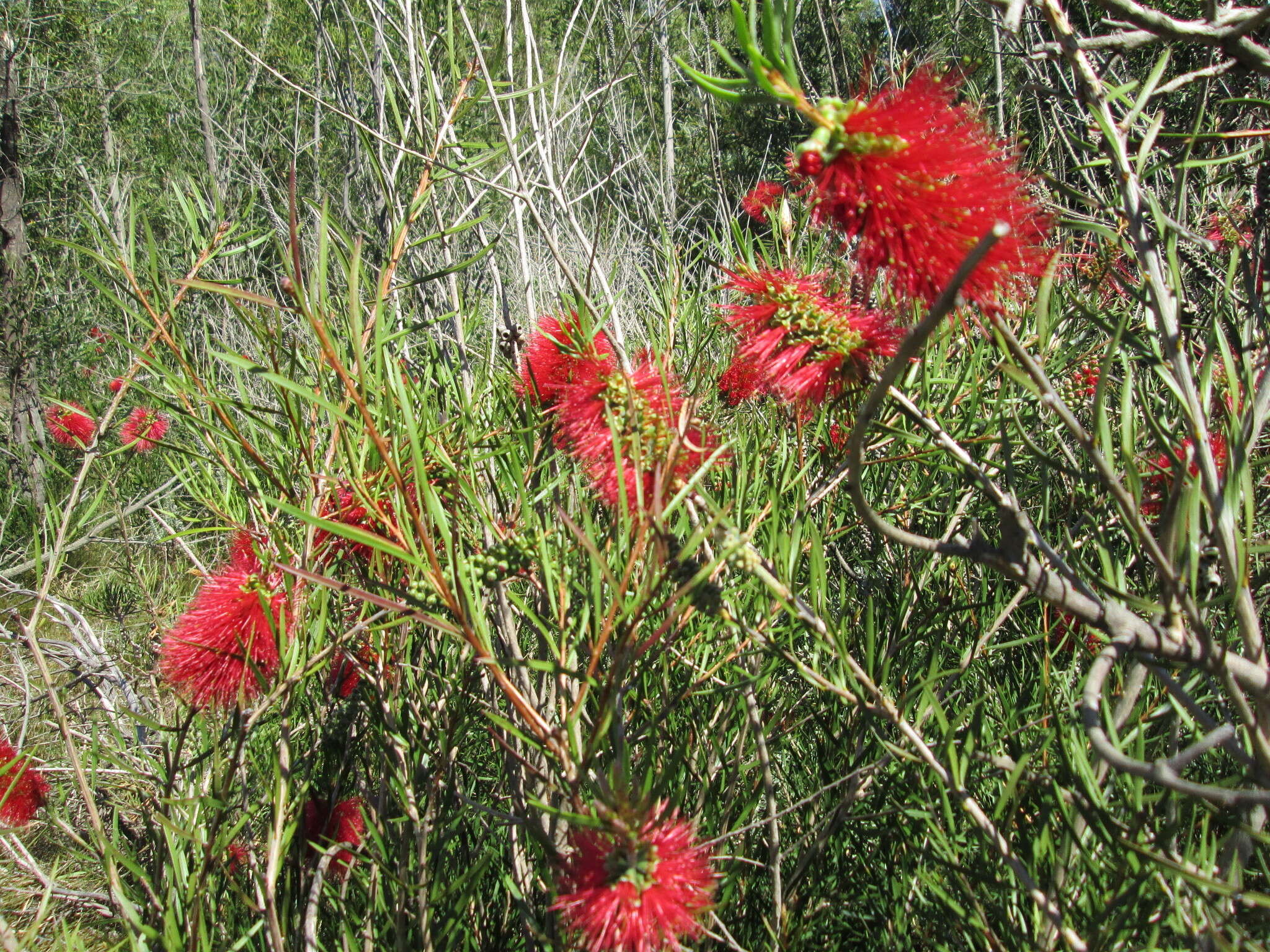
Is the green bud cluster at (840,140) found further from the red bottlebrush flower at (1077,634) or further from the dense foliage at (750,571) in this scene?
the red bottlebrush flower at (1077,634)

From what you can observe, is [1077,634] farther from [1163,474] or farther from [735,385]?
[735,385]

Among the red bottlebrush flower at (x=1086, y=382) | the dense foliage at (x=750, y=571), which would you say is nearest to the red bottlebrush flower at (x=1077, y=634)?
the dense foliage at (x=750, y=571)

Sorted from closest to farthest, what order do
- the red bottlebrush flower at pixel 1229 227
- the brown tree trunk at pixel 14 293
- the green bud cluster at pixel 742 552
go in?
1. the green bud cluster at pixel 742 552
2. the red bottlebrush flower at pixel 1229 227
3. the brown tree trunk at pixel 14 293

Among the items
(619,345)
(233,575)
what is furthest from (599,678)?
(233,575)

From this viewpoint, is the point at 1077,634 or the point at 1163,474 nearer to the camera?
the point at 1163,474

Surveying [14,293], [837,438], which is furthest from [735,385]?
[14,293]

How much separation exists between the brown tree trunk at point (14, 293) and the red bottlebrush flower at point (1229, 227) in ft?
11.5

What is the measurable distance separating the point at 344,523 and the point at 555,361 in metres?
0.21

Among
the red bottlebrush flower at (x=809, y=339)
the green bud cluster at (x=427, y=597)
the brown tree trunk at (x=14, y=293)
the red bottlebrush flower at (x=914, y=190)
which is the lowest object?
the brown tree trunk at (x=14, y=293)

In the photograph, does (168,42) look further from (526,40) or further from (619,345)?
(619,345)

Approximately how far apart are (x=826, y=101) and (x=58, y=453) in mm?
4394

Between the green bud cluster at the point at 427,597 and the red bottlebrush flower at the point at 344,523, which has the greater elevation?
the green bud cluster at the point at 427,597

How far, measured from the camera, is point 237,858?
2.48ft

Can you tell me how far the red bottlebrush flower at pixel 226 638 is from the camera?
572 mm
